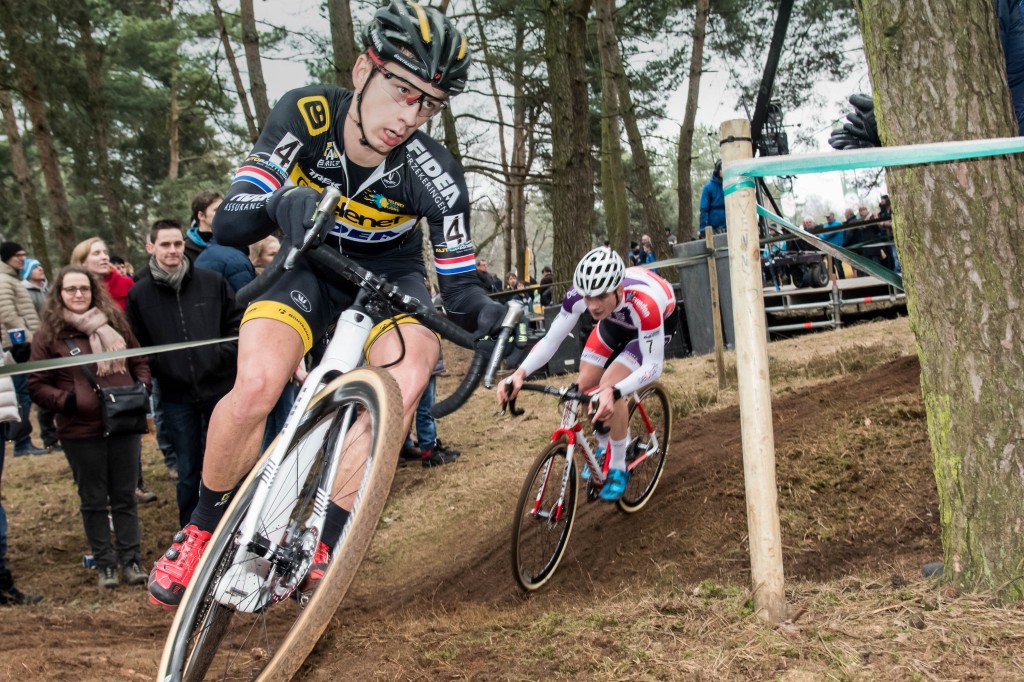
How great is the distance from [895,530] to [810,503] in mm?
686

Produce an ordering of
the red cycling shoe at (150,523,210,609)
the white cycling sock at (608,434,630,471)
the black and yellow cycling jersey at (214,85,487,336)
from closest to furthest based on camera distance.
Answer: the red cycling shoe at (150,523,210,609)
the black and yellow cycling jersey at (214,85,487,336)
the white cycling sock at (608,434,630,471)

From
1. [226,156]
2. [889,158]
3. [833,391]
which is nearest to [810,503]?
[833,391]

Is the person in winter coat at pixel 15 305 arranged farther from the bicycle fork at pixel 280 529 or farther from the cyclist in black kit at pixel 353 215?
the bicycle fork at pixel 280 529

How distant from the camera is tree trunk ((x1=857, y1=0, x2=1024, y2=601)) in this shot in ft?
10.4

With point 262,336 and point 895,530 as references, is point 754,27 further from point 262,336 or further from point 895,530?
point 262,336

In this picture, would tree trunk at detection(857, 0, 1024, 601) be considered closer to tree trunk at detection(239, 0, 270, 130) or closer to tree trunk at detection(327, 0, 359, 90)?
tree trunk at detection(327, 0, 359, 90)

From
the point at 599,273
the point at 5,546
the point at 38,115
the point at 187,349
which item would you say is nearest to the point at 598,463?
the point at 599,273

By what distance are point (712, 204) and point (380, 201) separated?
420 inches

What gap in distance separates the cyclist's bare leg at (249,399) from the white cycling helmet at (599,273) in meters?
2.81

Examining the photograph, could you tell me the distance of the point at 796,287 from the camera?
1416cm

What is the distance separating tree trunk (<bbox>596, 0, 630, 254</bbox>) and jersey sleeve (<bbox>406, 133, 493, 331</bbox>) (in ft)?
37.8

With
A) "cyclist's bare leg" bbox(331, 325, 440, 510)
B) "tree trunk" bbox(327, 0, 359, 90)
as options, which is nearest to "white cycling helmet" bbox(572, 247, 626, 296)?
"cyclist's bare leg" bbox(331, 325, 440, 510)

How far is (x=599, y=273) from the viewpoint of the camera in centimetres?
585

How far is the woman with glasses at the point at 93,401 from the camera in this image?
576 centimetres
